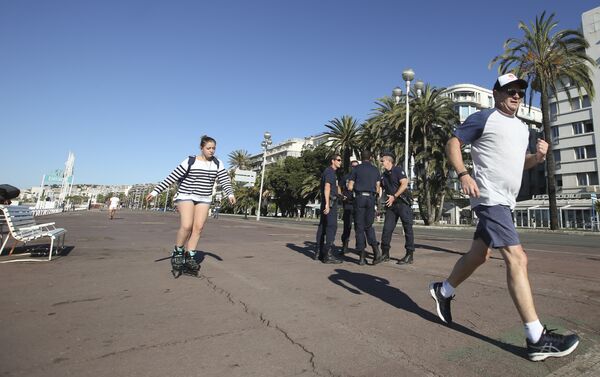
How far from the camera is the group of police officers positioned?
589 centimetres

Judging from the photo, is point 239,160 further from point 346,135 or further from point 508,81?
point 508,81

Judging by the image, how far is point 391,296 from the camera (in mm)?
3777

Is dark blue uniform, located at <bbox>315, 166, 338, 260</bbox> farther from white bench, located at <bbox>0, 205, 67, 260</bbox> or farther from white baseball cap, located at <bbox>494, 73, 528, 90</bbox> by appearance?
white bench, located at <bbox>0, 205, 67, 260</bbox>

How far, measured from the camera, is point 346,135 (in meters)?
44.8

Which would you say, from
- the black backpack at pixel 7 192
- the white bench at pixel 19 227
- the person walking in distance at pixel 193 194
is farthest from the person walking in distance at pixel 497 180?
the black backpack at pixel 7 192

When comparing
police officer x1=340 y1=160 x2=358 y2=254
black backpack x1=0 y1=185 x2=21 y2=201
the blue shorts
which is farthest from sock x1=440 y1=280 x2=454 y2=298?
black backpack x1=0 y1=185 x2=21 y2=201

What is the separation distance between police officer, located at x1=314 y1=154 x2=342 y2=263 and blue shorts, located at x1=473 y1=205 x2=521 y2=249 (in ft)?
11.6

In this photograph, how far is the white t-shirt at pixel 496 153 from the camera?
2605 millimetres

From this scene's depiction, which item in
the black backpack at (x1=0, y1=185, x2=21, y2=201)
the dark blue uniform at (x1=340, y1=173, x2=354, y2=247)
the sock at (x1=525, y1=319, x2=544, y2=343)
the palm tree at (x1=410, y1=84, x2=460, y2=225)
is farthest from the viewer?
the palm tree at (x1=410, y1=84, x2=460, y2=225)

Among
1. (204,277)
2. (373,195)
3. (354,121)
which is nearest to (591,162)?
(354,121)

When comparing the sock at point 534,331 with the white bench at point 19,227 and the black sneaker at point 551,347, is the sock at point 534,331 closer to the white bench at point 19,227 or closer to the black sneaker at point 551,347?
the black sneaker at point 551,347

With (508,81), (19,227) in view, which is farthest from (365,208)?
(19,227)

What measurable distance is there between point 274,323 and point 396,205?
3874 millimetres

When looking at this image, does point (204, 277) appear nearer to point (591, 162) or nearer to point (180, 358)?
point (180, 358)
